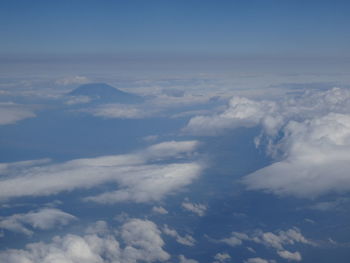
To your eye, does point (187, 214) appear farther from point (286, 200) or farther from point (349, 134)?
point (349, 134)

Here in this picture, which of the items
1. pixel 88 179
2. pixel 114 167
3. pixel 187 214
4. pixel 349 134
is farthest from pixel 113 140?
pixel 349 134

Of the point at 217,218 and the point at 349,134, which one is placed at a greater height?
the point at 349,134

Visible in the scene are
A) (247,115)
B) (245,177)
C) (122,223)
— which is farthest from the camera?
(247,115)

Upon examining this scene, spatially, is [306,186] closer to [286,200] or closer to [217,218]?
[286,200]

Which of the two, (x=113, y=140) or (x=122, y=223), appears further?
(x=113, y=140)

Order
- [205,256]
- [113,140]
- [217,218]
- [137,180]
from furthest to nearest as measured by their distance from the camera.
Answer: [113,140], [137,180], [217,218], [205,256]

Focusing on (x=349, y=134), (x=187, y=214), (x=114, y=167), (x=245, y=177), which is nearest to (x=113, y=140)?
(x=114, y=167)
